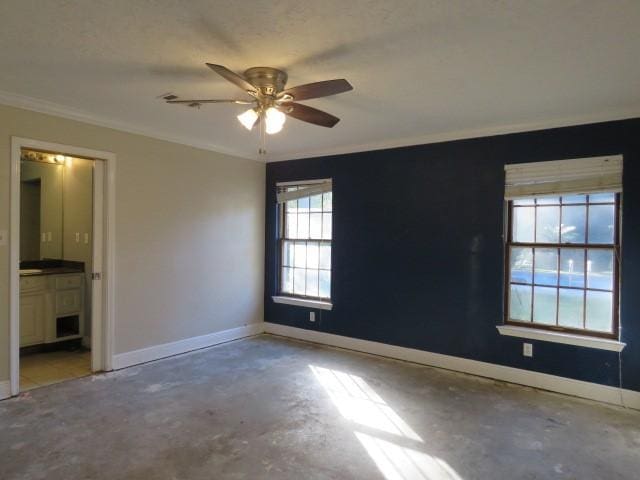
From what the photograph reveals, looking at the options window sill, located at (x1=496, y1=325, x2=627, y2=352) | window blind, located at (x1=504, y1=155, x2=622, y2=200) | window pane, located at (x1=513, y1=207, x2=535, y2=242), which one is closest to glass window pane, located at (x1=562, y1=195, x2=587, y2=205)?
window blind, located at (x1=504, y1=155, x2=622, y2=200)

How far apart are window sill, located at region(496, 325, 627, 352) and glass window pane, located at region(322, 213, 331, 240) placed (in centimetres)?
224

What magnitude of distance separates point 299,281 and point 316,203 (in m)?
1.07

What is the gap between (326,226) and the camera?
16.8 feet

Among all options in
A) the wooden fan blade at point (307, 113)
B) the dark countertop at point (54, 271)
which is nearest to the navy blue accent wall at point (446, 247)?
the wooden fan blade at point (307, 113)

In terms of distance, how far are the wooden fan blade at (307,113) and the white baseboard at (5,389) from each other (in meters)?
3.10

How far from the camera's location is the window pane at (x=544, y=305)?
3664 millimetres

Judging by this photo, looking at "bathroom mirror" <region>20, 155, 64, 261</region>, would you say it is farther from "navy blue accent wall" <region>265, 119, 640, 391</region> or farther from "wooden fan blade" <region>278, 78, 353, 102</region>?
"wooden fan blade" <region>278, 78, 353, 102</region>

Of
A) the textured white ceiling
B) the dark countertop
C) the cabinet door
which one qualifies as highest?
the textured white ceiling

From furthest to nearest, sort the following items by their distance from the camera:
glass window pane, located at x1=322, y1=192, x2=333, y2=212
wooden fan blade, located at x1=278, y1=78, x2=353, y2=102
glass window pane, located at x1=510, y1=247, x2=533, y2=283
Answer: glass window pane, located at x1=322, y1=192, x2=333, y2=212
glass window pane, located at x1=510, y1=247, x2=533, y2=283
wooden fan blade, located at x1=278, y1=78, x2=353, y2=102

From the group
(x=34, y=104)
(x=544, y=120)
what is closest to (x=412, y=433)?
(x=544, y=120)

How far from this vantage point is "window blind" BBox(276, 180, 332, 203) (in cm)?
502

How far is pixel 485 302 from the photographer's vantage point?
12.9ft

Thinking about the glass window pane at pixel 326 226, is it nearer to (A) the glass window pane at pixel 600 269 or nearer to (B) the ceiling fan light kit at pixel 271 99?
(B) the ceiling fan light kit at pixel 271 99

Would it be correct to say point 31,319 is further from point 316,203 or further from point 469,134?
point 469,134
